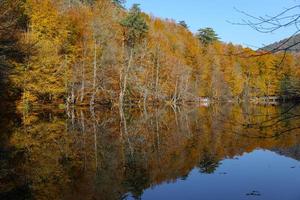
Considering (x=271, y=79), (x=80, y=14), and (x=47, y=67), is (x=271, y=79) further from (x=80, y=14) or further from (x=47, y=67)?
(x=47, y=67)

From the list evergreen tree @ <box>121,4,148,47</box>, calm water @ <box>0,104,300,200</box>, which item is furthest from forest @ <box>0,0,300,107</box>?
calm water @ <box>0,104,300,200</box>

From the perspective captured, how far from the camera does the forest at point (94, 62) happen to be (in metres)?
32.2

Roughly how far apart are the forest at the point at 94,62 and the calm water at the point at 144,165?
10.7 ft

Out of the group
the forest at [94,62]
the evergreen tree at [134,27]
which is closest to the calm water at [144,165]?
the forest at [94,62]

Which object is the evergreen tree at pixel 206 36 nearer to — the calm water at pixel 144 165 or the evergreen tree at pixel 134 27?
the evergreen tree at pixel 134 27

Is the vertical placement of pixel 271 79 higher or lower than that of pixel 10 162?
higher

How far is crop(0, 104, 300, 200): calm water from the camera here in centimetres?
1104

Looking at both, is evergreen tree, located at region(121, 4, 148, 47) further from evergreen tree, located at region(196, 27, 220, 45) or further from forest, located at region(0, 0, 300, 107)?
evergreen tree, located at region(196, 27, 220, 45)

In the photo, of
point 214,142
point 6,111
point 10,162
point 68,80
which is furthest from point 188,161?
point 68,80

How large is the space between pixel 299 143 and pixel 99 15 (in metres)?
33.4

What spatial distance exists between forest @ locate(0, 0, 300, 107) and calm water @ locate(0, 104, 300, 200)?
3.26m

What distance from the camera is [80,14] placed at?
48.2 m

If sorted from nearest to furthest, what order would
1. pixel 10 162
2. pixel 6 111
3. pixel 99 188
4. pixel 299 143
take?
pixel 99 188 → pixel 10 162 → pixel 299 143 → pixel 6 111

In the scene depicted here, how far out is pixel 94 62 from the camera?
45594 millimetres
